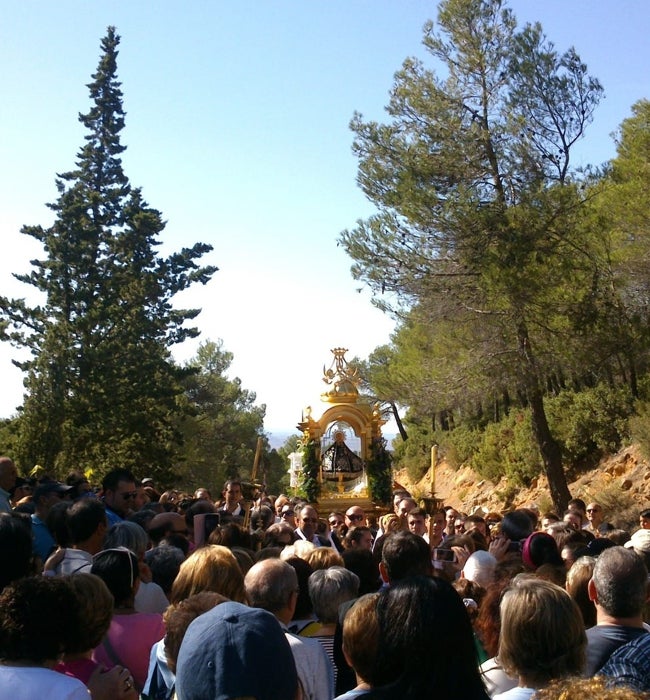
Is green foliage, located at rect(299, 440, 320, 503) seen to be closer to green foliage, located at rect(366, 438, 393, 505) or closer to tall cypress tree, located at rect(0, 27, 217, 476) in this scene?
green foliage, located at rect(366, 438, 393, 505)

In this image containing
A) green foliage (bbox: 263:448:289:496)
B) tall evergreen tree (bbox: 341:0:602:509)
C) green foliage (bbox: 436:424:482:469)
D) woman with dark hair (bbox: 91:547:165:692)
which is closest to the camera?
woman with dark hair (bbox: 91:547:165:692)

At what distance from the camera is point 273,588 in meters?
4.39

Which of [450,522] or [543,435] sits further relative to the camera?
[543,435]

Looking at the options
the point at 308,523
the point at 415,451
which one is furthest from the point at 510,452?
the point at 308,523

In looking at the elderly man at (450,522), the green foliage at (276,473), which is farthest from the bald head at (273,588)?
the green foliage at (276,473)

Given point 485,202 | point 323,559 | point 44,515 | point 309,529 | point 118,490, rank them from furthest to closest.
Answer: point 485,202 < point 309,529 < point 118,490 < point 44,515 < point 323,559

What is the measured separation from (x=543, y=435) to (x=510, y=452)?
8922 mm

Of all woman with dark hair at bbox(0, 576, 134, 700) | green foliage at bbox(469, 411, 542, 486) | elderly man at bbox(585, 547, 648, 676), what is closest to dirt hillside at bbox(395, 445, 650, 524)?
green foliage at bbox(469, 411, 542, 486)

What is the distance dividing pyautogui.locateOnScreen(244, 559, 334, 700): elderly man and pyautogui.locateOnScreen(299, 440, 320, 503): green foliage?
61.2 feet

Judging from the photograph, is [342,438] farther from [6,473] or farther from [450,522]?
[6,473]

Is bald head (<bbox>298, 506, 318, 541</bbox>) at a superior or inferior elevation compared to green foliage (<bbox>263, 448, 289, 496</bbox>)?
inferior

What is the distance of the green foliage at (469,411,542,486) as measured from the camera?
2938 centimetres

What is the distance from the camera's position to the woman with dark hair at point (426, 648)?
271cm

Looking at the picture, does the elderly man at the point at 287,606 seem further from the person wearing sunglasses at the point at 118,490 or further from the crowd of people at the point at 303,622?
the person wearing sunglasses at the point at 118,490
